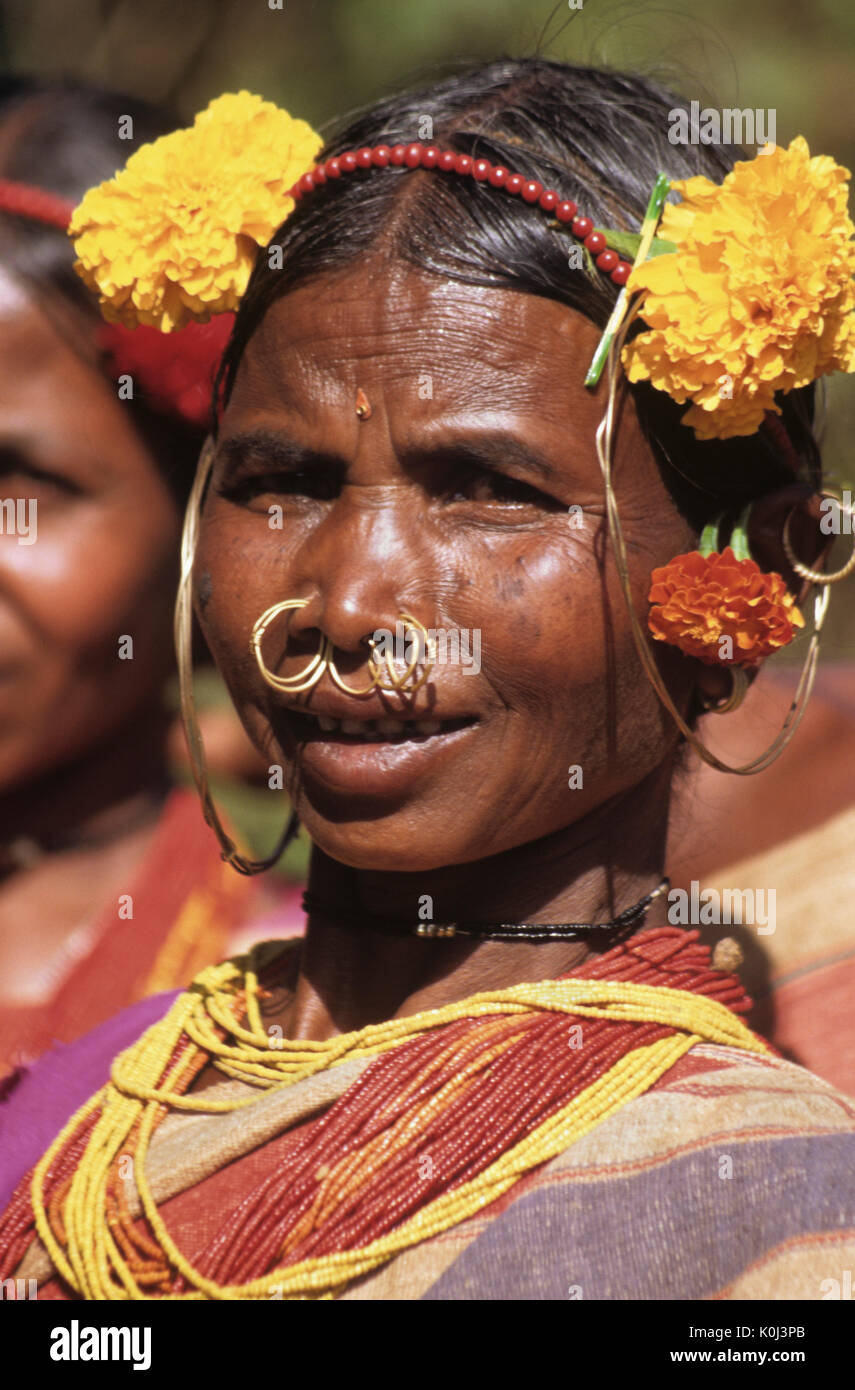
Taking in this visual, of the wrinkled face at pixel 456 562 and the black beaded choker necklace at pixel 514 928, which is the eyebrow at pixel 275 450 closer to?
the wrinkled face at pixel 456 562

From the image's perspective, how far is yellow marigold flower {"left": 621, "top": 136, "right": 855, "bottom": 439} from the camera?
Answer: 2.18 meters

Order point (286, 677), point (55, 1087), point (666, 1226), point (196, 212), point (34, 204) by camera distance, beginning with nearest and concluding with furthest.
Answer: point (666, 1226) → point (286, 677) → point (196, 212) → point (55, 1087) → point (34, 204)

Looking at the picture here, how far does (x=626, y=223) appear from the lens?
2.29 meters

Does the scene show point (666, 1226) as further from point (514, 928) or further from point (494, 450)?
point (494, 450)

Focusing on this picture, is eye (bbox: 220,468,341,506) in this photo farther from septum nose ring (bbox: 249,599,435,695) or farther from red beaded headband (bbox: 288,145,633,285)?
red beaded headband (bbox: 288,145,633,285)

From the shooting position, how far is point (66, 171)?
3.90 meters

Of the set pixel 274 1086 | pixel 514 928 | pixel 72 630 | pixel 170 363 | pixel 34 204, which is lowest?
pixel 274 1086

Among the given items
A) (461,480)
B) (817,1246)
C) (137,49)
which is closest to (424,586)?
(461,480)

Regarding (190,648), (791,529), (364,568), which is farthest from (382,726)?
(791,529)

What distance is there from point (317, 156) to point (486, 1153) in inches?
59.8

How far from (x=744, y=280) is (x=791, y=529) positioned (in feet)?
1.36

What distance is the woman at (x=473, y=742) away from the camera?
211 centimetres

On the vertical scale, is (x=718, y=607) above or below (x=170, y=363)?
below

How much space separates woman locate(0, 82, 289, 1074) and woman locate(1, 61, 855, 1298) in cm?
127
